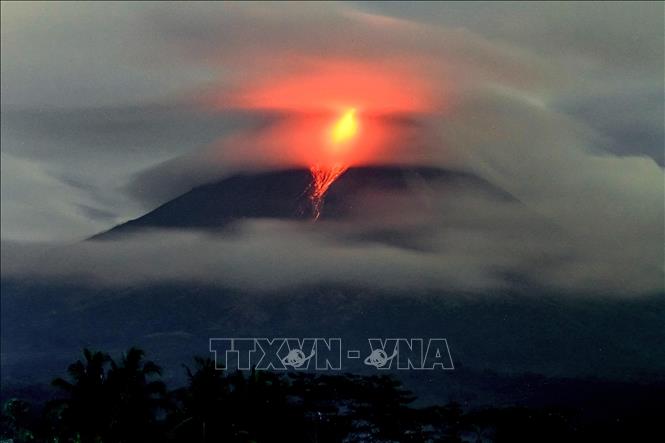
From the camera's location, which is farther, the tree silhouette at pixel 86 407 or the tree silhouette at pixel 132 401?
the tree silhouette at pixel 86 407

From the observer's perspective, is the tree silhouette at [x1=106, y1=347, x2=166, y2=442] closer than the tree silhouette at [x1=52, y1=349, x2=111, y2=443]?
Yes

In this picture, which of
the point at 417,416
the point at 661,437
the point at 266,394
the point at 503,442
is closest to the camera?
the point at 266,394

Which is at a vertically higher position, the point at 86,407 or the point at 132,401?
the point at 132,401

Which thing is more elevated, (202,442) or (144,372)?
(144,372)

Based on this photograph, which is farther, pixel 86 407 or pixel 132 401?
pixel 132 401

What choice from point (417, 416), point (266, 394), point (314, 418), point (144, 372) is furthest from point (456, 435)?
point (144, 372)

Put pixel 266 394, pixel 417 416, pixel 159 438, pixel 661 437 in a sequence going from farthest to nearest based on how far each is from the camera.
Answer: pixel 661 437 → pixel 417 416 → pixel 266 394 → pixel 159 438

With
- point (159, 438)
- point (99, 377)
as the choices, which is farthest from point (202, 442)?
point (99, 377)

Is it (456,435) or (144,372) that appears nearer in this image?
(144,372)

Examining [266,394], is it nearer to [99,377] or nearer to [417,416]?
[99,377]

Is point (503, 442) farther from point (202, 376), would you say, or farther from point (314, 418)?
point (202, 376)
